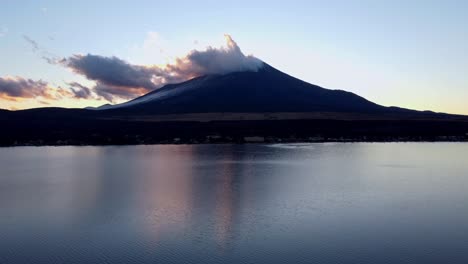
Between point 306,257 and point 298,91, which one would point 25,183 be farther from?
point 298,91

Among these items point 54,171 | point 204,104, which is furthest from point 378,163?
point 204,104

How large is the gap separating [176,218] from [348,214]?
639 cm

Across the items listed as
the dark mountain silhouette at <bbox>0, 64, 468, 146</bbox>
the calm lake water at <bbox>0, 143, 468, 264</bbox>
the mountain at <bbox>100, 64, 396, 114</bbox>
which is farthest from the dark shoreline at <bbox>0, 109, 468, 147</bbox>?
the calm lake water at <bbox>0, 143, 468, 264</bbox>

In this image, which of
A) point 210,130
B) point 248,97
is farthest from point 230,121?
point 248,97

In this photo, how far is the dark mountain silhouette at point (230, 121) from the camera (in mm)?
75750

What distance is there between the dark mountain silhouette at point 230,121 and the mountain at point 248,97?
24cm

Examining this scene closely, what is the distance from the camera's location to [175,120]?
302 ft

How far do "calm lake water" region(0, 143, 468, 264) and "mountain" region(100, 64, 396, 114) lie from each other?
75761 mm

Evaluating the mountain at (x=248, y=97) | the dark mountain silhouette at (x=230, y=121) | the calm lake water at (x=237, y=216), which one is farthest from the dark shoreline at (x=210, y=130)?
the calm lake water at (x=237, y=216)

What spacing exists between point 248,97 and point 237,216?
→ 101 meters

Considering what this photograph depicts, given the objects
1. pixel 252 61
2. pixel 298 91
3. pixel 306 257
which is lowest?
pixel 306 257

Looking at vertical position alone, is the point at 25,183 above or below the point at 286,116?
below

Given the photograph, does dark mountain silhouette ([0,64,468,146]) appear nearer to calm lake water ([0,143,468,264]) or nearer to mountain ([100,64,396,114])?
mountain ([100,64,396,114])

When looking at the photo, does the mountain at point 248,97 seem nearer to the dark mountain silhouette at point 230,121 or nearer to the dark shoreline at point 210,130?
the dark mountain silhouette at point 230,121
